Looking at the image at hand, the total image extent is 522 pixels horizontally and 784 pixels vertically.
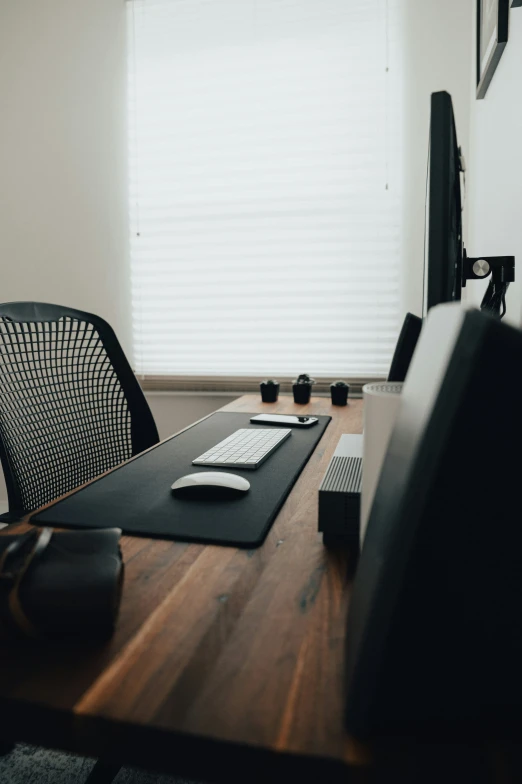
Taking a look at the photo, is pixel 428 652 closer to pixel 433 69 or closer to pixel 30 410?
pixel 30 410

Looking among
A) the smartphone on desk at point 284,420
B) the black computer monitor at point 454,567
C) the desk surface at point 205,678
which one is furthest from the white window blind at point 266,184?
the black computer monitor at point 454,567

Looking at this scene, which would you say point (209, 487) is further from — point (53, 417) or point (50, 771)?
point (50, 771)

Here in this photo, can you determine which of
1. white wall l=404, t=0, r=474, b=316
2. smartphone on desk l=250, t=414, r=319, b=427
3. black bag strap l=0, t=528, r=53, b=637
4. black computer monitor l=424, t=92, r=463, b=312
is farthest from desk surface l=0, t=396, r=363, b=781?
white wall l=404, t=0, r=474, b=316

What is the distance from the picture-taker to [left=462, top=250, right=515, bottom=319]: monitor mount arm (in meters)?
1.05

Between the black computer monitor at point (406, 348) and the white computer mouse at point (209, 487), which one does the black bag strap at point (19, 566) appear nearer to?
the white computer mouse at point (209, 487)

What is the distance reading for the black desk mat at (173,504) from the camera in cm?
69

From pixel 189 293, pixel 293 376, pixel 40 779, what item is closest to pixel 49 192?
pixel 189 293

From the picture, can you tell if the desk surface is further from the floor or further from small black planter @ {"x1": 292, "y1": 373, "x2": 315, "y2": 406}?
small black planter @ {"x1": 292, "y1": 373, "x2": 315, "y2": 406}

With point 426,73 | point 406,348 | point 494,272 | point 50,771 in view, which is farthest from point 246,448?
→ point 426,73

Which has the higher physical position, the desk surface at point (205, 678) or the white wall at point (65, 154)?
the white wall at point (65, 154)

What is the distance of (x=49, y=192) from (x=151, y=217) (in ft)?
1.79

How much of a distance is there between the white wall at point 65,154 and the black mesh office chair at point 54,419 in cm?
115

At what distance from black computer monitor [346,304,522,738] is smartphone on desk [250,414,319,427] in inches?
42.1

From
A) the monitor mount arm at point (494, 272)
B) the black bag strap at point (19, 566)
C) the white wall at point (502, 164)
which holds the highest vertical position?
the white wall at point (502, 164)
